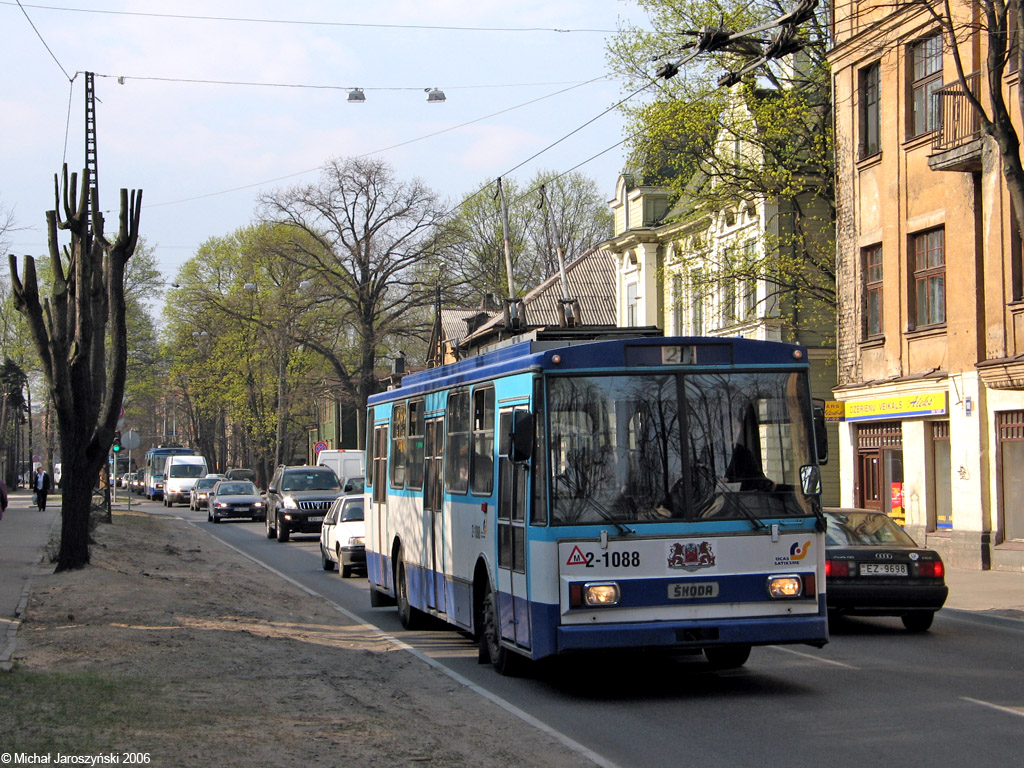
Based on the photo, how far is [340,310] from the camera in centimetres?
5912

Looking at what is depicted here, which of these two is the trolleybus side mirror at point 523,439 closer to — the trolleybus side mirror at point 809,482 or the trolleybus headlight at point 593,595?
the trolleybus headlight at point 593,595

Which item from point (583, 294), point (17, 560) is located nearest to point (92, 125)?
point (17, 560)

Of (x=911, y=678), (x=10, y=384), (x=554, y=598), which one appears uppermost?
(x=10, y=384)

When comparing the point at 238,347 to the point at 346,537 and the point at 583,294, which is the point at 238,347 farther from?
the point at 346,537

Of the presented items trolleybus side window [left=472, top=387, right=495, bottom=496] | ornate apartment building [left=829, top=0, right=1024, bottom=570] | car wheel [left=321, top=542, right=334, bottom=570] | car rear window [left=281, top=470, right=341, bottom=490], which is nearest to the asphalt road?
trolleybus side window [left=472, top=387, right=495, bottom=496]

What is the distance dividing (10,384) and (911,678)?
224 ft

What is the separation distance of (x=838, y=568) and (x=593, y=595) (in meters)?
5.57

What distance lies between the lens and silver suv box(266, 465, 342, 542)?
34.0m

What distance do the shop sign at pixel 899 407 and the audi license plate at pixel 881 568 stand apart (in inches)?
411

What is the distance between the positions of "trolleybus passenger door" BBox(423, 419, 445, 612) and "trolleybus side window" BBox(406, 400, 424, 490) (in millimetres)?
254

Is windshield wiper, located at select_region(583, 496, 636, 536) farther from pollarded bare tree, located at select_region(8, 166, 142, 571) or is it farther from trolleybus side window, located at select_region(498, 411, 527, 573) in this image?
pollarded bare tree, located at select_region(8, 166, 142, 571)

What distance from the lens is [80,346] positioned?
19.6 meters

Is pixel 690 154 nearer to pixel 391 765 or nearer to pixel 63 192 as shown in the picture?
pixel 63 192

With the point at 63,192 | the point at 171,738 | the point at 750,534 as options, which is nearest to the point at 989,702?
→ the point at 750,534
